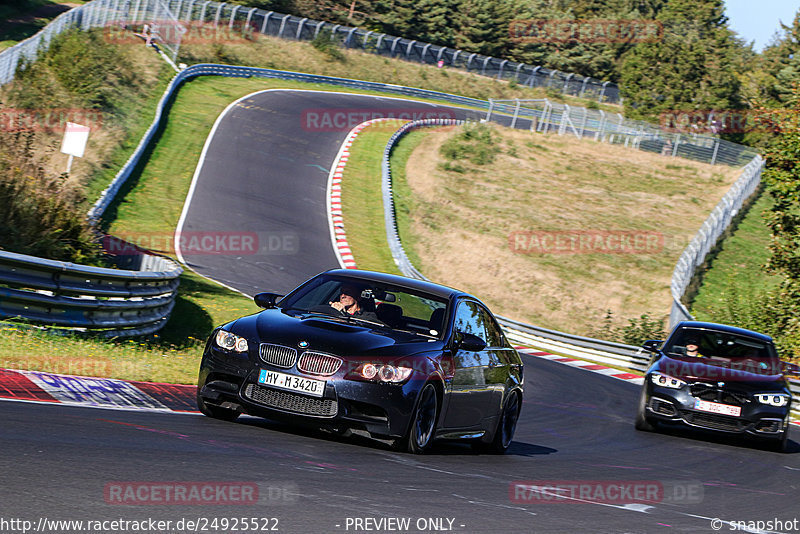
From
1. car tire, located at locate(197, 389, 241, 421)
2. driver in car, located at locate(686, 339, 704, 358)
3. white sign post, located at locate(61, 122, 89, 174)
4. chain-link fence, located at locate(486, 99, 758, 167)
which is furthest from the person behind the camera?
chain-link fence, located at locate(486, 99, 758, 167)

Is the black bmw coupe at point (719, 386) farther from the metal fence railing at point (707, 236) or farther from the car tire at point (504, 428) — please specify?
the metal fence railing at point (707, 236)

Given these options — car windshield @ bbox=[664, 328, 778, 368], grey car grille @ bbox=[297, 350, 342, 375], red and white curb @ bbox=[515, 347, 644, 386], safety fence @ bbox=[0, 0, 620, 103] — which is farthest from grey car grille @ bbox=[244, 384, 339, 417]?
safety fence @ bbox=[0, 0, 620, 103]

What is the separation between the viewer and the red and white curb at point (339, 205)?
2939 centimetres

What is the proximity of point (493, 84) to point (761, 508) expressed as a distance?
238ft

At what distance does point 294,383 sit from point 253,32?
58003 millimetres

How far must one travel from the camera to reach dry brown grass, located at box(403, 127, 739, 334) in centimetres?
3359

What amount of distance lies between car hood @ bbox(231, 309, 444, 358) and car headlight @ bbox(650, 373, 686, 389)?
18.7 feet

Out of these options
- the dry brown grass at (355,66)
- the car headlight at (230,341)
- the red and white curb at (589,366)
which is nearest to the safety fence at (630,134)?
the dry brown grass at (355,66)

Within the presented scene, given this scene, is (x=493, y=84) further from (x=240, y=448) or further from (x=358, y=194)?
(x=240, y=448)

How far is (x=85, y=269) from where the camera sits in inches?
452

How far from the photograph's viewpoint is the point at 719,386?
1298 centimetres

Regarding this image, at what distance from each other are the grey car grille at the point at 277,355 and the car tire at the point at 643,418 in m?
7.22

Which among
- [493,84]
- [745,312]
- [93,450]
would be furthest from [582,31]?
[93,450]

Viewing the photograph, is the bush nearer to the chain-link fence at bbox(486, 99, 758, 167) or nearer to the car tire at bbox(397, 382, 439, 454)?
the chain-link fence at bbox(486, 99, 758, 167)
